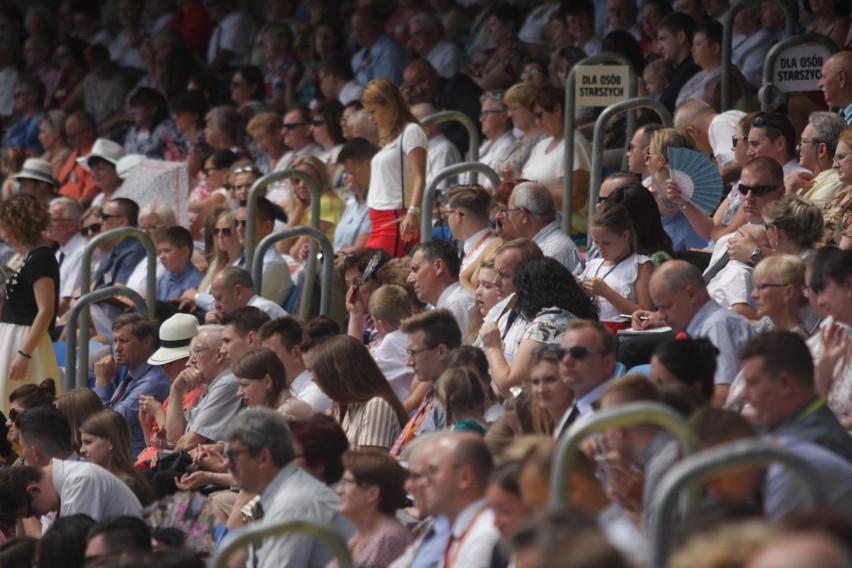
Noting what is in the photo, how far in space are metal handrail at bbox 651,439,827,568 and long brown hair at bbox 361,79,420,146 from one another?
6.83 m

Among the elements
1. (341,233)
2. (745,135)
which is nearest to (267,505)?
(745,135)

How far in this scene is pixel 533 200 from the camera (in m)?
8.51

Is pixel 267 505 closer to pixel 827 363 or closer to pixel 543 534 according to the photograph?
pixel 827 363

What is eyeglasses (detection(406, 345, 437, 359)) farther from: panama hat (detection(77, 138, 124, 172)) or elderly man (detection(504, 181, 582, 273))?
panama hat (detection(77, 138, 124, 172))

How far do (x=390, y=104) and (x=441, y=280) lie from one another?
7.86ft

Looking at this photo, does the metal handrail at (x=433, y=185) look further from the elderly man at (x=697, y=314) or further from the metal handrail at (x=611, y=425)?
the metal handrail at (x=611, y=425)

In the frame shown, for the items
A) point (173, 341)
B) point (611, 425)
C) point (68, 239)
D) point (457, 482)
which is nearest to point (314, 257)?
point (173, 341)

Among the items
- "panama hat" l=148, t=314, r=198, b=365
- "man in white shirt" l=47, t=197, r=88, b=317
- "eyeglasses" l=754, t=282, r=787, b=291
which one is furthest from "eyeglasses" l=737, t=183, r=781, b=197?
"man in white shirt" l=47, t=197, r=88, b=317

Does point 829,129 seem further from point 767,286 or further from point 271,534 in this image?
point 271,534

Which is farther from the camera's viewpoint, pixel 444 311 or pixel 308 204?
pixel 308 204

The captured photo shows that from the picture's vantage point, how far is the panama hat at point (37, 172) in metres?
13.7

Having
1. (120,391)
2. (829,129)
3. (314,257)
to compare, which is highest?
(829,129)

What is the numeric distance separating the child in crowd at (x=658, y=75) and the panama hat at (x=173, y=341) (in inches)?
142

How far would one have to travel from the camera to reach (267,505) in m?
6.15
